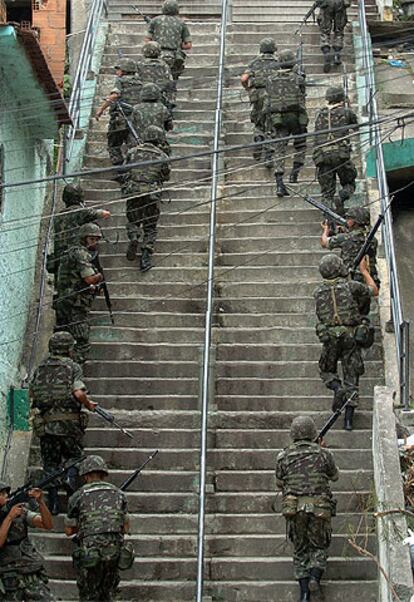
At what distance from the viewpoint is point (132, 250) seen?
16938 mm

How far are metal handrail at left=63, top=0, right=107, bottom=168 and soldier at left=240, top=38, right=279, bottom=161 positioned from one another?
205 cm

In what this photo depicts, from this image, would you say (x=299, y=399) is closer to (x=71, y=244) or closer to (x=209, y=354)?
(x=209, y=354)

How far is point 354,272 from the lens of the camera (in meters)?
15.2

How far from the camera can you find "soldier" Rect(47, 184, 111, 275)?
16031 millimetres

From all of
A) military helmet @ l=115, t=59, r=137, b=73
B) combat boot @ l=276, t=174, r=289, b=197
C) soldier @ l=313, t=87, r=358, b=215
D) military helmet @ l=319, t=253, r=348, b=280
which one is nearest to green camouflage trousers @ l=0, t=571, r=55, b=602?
military helmet @ l=319, t=253, r=348, b=280

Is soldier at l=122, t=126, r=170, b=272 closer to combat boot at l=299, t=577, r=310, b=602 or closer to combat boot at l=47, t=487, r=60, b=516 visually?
combat boot at l=47, t=487, r=60, b=516

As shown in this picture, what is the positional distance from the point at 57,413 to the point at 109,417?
46 centimetres

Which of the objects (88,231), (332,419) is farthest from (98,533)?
(88,231)

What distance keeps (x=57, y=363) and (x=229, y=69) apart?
798 centimetres

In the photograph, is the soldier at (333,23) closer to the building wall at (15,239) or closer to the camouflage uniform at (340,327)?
the building wall at (15,239)

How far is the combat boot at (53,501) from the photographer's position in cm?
1389

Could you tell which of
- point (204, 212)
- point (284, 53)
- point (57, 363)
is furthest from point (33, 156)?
point (57, 363)

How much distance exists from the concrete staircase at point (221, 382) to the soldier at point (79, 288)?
0.31 metres

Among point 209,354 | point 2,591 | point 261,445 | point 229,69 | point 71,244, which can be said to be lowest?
point 2,591
